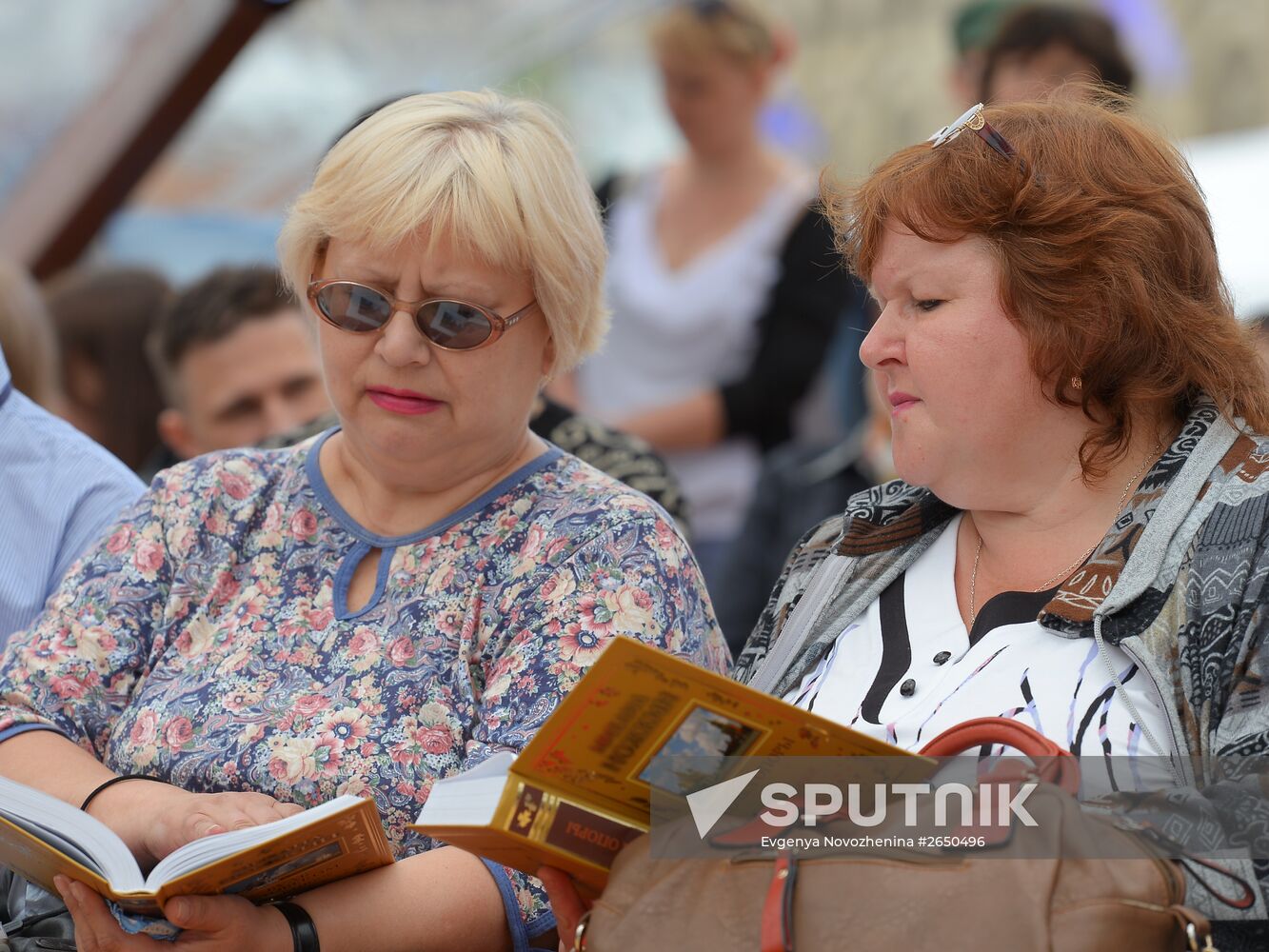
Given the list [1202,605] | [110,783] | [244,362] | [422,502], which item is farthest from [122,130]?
[1202,605]

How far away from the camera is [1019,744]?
1.76 metres

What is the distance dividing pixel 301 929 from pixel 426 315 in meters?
0.92

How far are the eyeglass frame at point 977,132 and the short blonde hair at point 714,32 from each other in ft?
8.37

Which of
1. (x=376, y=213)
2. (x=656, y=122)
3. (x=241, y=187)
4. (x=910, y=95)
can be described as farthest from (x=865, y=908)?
(x=910, y=95)

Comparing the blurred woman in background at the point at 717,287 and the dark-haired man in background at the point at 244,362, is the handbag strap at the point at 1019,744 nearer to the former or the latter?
the dark-haired man in background at the point at 244,362

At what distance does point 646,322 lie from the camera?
4738mm

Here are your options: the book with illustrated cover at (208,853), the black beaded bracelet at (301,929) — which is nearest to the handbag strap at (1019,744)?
the book with illustrated cover at (208,853)

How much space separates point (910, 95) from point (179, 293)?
19.1 feet

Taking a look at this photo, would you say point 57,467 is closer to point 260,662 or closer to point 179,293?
point 260,662

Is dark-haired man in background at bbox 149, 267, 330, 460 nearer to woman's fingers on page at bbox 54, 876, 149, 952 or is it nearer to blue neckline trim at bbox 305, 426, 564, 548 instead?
blue neckline trim at bbox 305, 426, 564, 548

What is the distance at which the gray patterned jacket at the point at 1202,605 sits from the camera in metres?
1.83

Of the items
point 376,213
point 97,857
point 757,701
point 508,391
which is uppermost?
point 376,213

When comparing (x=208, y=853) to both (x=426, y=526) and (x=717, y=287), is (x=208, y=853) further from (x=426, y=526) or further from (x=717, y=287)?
(x=717, y=287)

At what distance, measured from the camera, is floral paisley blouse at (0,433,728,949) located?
88.7 inches
